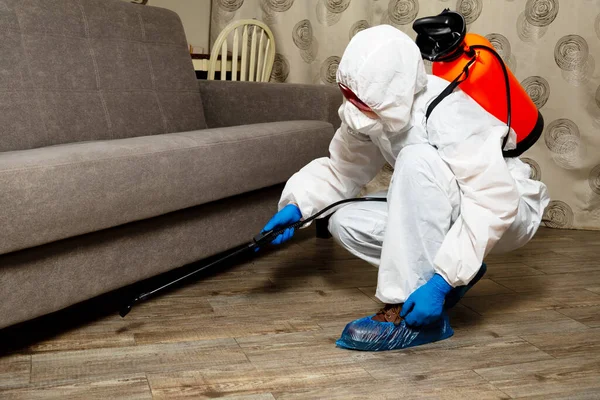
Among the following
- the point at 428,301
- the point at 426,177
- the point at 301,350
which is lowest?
the point at 301,350

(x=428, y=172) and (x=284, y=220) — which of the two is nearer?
(x=428, y=172)

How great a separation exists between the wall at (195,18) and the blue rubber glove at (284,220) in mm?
2146

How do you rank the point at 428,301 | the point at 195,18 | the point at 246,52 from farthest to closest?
the point at 195,18
the point at 246,52
the point at 428,301

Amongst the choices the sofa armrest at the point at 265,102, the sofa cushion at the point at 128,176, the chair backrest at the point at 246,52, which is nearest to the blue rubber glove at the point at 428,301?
the sofa cushion at the point at 128,176

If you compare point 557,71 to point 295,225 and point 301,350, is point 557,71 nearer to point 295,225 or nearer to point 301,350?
point 295,225

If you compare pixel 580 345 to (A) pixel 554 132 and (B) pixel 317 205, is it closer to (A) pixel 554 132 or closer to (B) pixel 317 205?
(B) pixel 317 205

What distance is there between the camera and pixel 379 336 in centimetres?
144

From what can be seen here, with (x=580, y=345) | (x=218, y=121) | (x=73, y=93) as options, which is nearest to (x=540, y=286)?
(x=580, y=345)

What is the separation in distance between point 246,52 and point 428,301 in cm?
196

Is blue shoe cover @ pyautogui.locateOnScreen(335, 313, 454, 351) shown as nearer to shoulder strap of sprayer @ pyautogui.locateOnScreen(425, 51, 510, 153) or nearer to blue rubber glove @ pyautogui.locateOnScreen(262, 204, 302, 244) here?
blue rubber glove @ pyautogui.locateOnScreen(262, 204, 302, 244)

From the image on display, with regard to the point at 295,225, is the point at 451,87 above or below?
above

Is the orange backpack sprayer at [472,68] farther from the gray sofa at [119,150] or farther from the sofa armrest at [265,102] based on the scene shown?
the sofa armrest at [265,102]

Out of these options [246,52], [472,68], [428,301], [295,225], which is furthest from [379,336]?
[246,52]

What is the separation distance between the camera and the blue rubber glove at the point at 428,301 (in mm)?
1389
